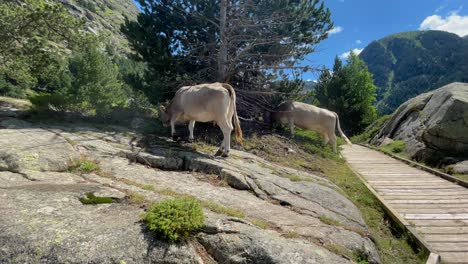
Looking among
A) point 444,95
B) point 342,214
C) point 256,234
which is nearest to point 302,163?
point 342,214

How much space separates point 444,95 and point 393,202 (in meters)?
9.78

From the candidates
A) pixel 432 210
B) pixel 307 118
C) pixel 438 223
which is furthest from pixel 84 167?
pixel 307 118

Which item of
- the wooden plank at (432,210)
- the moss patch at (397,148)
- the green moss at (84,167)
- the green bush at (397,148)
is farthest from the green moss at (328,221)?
the green bush at (397,148)

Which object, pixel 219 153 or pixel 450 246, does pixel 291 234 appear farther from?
pixel 219 153

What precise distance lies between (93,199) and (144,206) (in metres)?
0.74

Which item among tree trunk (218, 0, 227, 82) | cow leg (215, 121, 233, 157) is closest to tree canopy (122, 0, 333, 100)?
tree trunk (218, 0, 227, 82)

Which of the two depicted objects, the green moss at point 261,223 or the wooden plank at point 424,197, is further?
the wooden plank at point 424,197

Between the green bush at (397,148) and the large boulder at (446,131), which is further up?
the large boulder at (446,131)

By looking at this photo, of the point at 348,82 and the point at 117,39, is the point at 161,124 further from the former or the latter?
the point at 117,39

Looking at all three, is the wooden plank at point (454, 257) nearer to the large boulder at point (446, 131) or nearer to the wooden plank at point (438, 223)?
the wooden plank at point (438, 223)

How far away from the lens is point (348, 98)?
3491 cm

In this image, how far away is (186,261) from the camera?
3.10m

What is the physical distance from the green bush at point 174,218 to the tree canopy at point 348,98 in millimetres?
33305

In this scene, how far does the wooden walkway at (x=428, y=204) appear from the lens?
16.7 feet
